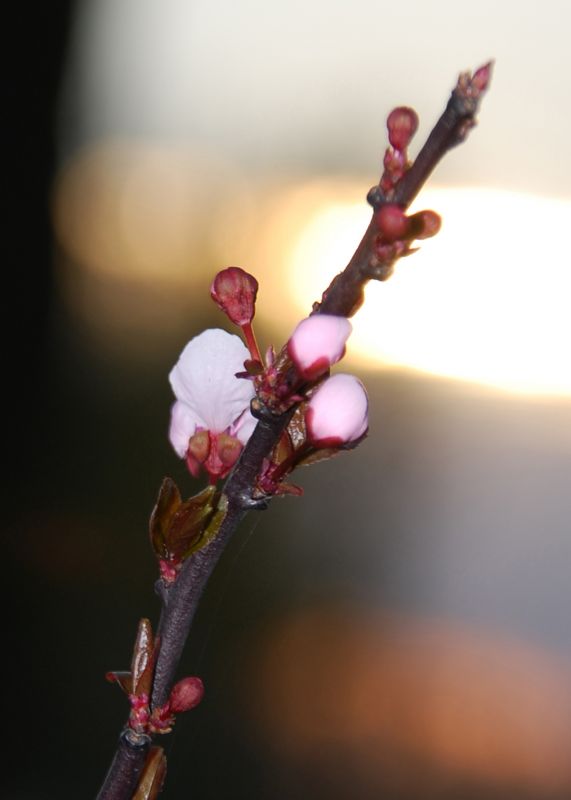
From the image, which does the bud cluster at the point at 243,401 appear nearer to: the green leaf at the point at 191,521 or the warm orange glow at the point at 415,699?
the green leaf at the point at 191,521

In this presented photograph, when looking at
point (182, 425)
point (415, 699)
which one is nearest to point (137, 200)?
point (415, 699)

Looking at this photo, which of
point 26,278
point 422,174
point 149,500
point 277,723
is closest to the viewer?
point 422,174

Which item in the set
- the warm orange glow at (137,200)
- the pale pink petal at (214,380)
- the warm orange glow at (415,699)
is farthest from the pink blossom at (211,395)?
the warm orange glow at (137,200)

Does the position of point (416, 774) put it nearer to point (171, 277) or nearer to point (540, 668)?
point (540, 668)

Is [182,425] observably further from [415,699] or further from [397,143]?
[415,699]

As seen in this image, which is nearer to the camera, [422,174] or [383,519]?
[422,174]

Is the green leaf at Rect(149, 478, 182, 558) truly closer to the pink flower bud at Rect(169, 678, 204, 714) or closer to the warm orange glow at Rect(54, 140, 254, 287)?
the pink flower bud at Rect(169, 678, 204, 714)

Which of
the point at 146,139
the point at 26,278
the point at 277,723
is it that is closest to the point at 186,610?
the point at 26,278
